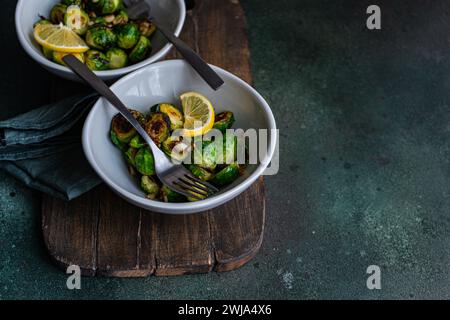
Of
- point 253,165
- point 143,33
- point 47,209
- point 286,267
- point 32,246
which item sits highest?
point 143,33

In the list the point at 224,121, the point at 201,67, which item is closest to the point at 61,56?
the point at 201,67

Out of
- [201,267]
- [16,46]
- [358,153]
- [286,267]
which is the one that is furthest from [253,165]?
[16,46]

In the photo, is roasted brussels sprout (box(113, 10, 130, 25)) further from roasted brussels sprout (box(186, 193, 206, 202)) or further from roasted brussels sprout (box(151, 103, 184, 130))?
roasted brussels sprout (box(186, 193, 206, 202))

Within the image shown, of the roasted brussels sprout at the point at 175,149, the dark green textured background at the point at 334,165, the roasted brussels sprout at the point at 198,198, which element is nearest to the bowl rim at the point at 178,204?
the roasted brussels sprout at the point at 198,198

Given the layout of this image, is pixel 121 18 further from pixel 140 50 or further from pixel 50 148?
pixel 50 148

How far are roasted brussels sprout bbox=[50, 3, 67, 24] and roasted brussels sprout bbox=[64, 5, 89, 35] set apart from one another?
29 mm

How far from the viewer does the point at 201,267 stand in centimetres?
148

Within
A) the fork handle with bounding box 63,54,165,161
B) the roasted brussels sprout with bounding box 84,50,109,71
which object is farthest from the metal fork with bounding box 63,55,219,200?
the roasted brussels sprout with bounding box 84,50,109,71

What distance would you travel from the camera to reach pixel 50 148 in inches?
62.2

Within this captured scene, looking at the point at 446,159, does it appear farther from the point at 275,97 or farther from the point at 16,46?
the point at 16,46

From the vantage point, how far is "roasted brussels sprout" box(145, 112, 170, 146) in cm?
141

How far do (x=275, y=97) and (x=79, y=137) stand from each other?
79cm

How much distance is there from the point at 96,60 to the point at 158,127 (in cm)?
31

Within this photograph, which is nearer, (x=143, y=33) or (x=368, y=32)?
(x=143, y=33)
